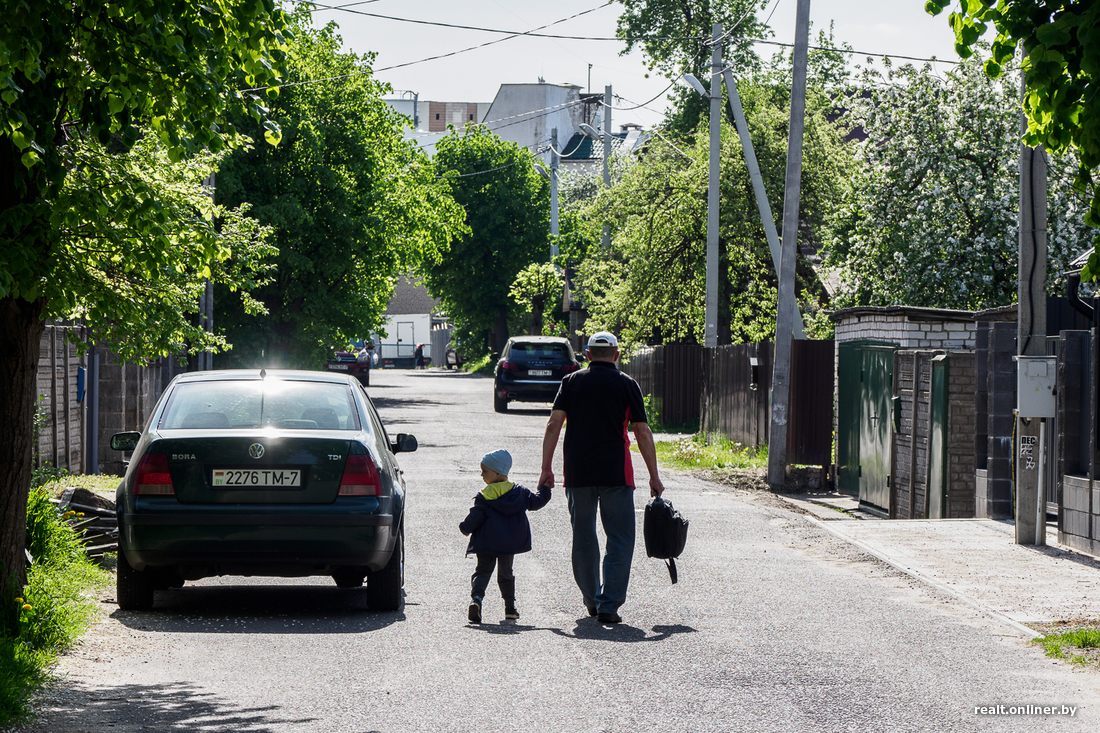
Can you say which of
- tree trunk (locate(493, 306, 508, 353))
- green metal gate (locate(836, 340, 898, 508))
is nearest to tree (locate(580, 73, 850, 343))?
green metal gate (locate(836, 340, 898, 508))

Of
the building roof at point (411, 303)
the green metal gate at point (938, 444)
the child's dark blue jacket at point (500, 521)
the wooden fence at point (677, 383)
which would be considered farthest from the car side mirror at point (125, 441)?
the building roof at point (411, 303)

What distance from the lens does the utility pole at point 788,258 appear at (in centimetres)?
1712

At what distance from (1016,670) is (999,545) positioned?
4599mm

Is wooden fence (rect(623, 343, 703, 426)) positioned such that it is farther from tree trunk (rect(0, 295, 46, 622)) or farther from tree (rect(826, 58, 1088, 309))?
tree trunk (rect(0, 295, 46, 622))

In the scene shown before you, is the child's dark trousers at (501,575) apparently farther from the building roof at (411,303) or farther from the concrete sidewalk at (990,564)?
the building roof at (411,303)

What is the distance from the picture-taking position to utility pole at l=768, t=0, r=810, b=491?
1712 centimetres

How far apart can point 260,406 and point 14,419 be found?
1.60 metres

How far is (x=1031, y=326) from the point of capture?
36.3 feet

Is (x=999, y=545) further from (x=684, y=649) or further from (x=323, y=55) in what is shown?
(x=323, y=55)

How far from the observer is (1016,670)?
6684mm

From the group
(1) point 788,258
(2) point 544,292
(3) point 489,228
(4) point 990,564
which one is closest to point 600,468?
(4) point 990,564

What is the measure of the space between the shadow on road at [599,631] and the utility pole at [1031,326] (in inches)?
180

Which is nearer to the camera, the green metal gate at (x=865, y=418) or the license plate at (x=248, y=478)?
the license plate at (x=248, y=478)

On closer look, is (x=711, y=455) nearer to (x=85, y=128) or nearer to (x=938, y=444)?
(x=938, y=444)
